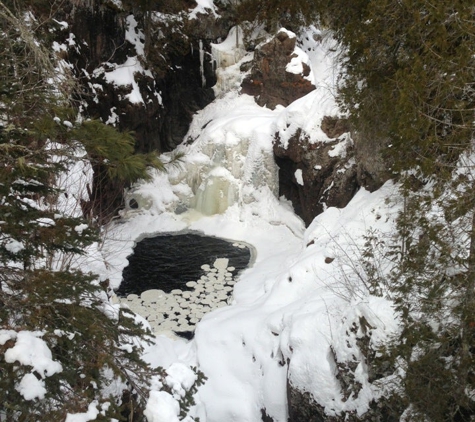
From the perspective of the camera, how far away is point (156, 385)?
3.86m

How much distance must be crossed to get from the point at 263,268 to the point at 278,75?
8547 mm

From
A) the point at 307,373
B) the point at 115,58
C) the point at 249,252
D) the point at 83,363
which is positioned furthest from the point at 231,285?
the point at 115,58

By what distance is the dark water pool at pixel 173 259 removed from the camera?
36.9 feet

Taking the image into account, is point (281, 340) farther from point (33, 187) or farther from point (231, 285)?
point (33, 187)

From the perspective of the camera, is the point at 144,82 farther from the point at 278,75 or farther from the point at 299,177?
the point at 299,177

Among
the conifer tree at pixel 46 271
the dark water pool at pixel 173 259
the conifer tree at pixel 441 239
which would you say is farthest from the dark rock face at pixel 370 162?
the conifer tree at pixel 46 271

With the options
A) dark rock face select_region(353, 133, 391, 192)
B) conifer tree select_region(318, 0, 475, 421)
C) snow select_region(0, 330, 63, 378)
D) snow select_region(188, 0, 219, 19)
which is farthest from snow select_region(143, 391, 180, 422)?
snow select_region(188, 0, 219, 19)

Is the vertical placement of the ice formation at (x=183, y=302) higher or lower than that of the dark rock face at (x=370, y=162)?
lower

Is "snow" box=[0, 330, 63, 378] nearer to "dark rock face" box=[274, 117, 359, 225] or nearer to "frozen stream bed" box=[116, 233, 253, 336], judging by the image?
"frozen stream bed" box=[116, 233, 253, 336]

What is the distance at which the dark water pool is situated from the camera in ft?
36.9

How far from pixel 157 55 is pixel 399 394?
14.9 meters

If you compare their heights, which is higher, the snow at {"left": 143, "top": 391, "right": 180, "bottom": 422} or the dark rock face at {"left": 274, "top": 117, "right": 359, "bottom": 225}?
Result: the dark rock face at {"left": 274, "top": 117, "right": 359, "bottom": 225}

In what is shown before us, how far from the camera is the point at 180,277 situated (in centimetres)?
1155

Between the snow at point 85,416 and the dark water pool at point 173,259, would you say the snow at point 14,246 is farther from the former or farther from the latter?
the dark water pool at point 173,259
